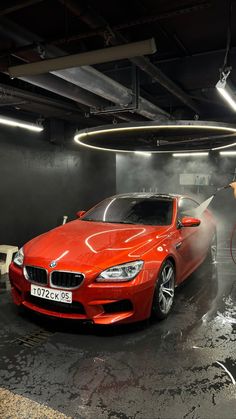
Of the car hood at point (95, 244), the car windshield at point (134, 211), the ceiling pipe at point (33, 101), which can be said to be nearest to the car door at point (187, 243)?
the car windshield at point (134, 211)

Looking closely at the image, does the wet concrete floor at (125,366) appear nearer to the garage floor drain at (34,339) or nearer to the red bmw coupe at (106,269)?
the garage floor drain at (34,339)

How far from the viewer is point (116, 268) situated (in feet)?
9.77

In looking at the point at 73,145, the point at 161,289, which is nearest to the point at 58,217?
the point at 73,145

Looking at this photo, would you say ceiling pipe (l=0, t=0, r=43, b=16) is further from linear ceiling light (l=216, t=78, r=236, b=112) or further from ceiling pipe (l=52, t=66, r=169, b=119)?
linear ceiling light (l=216, t=78, r=236, b=112)

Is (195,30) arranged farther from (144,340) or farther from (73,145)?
(73,145)

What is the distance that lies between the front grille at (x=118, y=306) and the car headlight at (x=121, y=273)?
207 millimetres

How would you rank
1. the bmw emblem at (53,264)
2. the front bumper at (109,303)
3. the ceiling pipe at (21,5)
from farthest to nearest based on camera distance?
the bmw emblem at (53,264) < the front bumper at (109,303) < the ceiling pipe at (21,5)

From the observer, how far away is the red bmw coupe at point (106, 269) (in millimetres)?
2914

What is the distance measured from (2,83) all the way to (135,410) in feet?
13.2

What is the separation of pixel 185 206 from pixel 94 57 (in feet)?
9.35

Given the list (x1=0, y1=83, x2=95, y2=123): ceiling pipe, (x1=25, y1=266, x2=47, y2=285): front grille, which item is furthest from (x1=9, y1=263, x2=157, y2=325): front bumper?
(x1=0, y1=83, x2=95, y2=123): ceiling pipe

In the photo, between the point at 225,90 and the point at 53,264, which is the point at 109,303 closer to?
the point at 53,264

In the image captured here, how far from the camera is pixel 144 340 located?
2.98m

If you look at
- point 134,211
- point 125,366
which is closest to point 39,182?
point 134,211
